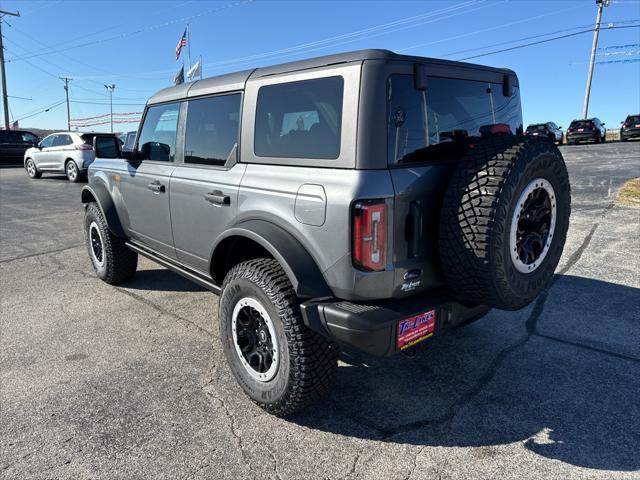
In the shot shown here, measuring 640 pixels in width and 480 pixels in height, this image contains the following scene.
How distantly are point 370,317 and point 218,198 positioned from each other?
144 cm

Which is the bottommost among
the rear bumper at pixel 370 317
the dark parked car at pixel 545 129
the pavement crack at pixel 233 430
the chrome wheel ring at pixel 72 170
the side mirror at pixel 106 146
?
→ the pavement crack at pixel 233 430

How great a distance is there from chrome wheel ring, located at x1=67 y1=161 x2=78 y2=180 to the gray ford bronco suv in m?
14.3

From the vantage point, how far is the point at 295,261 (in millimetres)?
2369

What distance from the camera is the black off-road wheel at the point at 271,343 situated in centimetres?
241

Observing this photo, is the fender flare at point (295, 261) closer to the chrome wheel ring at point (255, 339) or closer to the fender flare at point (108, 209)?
the chrome wheel ring at point (255, 339)

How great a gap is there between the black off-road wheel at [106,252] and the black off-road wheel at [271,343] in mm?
2527

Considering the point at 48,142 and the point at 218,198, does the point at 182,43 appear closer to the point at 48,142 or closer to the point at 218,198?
the point at 48,142

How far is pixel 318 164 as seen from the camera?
2.40m

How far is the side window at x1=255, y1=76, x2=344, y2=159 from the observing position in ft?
7.75

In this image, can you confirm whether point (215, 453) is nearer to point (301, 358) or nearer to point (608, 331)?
point (301, 358)

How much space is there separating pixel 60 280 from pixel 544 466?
5.25 m

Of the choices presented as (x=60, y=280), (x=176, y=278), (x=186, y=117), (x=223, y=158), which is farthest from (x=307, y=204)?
(x=60, y=280)

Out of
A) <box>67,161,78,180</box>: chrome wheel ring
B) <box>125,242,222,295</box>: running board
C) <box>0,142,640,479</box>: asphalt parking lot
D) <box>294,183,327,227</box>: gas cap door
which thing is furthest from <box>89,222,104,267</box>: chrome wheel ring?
<box>67,161,78,180</box>: chrome wheel ring

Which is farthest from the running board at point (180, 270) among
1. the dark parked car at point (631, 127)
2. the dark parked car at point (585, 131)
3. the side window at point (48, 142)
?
the dark parked car at point (631, 127)
